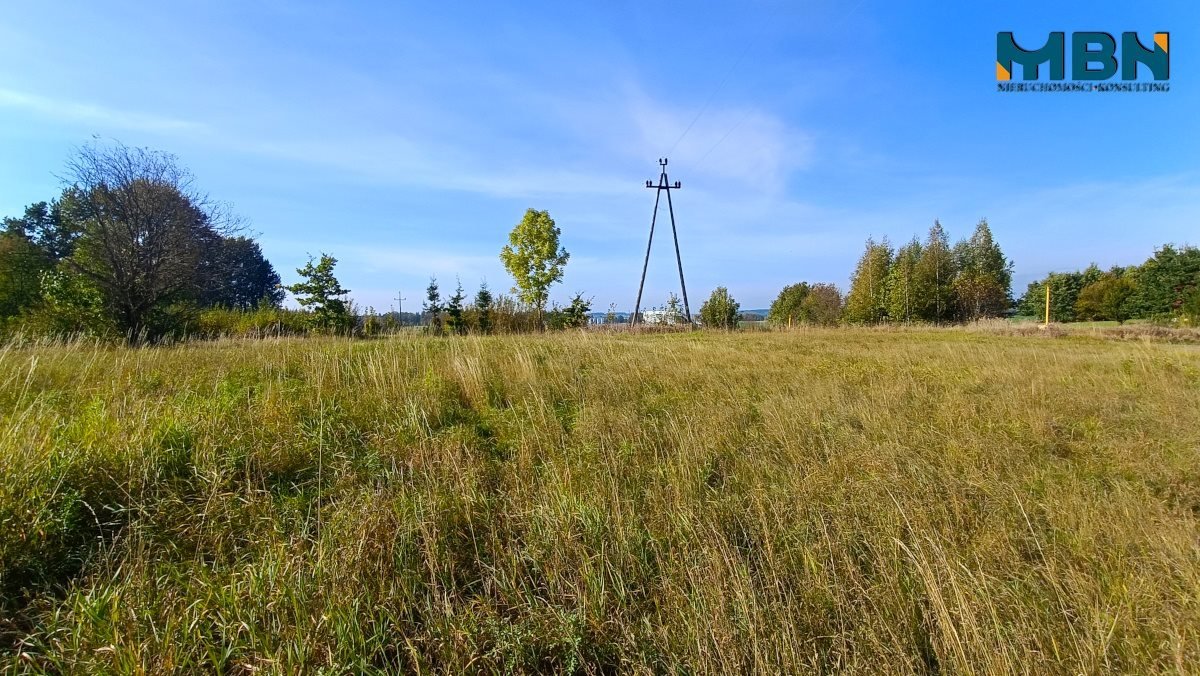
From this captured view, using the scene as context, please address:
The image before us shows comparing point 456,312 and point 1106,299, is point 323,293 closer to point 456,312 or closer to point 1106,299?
point 456,312

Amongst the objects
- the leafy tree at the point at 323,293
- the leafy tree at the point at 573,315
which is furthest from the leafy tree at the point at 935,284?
the leafy tree at the point at 323,293

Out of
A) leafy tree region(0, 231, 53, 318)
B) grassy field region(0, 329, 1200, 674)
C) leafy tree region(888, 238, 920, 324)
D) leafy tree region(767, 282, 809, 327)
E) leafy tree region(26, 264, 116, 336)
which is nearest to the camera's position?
grassy field region(0, 329, 1200, 674)

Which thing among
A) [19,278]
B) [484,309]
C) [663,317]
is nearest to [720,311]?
[663,317]

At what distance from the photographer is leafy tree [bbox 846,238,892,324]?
1350 inches

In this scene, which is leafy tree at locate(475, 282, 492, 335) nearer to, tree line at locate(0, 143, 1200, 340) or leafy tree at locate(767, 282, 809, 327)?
tree line at locate(0, 143, 1200, 340)

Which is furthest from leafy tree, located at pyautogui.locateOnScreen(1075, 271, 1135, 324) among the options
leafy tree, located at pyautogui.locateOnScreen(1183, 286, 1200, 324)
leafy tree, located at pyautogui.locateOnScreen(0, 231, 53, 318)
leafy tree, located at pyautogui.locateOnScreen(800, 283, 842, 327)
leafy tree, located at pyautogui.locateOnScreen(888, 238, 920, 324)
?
leafy tree, located at pyautogui.locateOnScreen(0, 231, 53, 318)

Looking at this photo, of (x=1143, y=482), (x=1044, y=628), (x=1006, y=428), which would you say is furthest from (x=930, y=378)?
(x=1044, y=628)

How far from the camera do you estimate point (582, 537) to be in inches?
87.6

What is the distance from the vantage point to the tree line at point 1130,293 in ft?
88.6

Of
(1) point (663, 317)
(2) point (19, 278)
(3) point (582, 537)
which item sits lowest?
(3) point (582, 537)

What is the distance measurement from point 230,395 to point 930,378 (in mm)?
8628

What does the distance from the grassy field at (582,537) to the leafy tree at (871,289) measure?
34285 millimetres

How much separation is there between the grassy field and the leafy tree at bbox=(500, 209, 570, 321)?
26.0 metres

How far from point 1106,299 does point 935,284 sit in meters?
13.6
